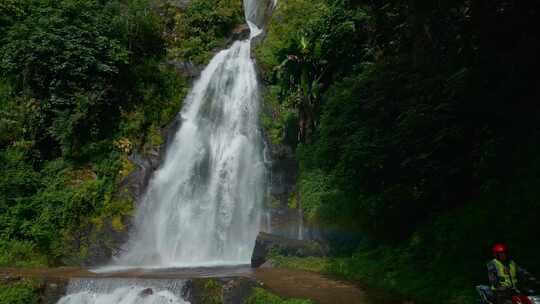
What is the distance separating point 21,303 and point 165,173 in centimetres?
778

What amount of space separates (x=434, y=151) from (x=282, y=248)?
188 inches

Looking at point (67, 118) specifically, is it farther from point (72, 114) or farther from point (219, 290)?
point (219, 290)

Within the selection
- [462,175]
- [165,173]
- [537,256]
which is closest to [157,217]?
→ [165,173]

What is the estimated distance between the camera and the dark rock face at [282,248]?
12.0 meters

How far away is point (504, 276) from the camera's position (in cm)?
521

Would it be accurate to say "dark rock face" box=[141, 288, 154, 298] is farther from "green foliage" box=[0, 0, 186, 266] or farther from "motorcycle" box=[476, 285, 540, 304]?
"green foliage" box=[0, 0, 186, 266]

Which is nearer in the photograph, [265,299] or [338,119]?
[265,299]

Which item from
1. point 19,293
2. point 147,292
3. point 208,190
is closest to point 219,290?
point 147,292

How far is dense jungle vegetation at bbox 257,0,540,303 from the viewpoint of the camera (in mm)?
7699

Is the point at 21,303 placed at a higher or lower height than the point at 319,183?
lower

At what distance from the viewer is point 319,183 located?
14125mm

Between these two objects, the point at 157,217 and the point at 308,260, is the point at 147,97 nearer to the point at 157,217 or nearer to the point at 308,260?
the point at 157,217

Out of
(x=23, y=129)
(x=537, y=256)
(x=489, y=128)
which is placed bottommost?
(x=537, y=256)

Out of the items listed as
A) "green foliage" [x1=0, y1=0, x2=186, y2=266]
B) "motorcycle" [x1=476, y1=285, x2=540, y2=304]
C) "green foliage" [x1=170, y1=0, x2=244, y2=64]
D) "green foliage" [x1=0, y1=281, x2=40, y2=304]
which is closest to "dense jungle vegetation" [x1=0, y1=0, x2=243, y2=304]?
"green foliage" [x1=0, y1=0, x2=186, y2=266]
